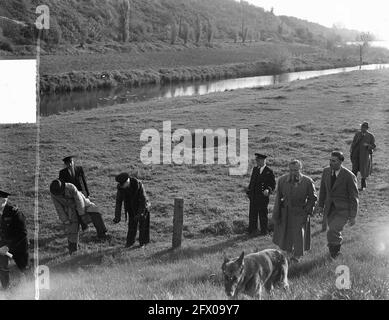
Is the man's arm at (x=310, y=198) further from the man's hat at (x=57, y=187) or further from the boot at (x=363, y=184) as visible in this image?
the boot at (x=363, y=184)

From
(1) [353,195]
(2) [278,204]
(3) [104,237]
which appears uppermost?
(1) [353,195]

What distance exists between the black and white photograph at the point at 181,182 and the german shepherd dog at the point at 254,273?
2 centimetres

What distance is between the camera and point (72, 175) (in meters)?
11.6

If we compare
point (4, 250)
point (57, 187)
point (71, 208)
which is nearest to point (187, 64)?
point (71, 208)

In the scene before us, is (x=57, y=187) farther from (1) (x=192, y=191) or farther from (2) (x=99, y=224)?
(1) (x=192, y=191)

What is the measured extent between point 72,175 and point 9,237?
317cm

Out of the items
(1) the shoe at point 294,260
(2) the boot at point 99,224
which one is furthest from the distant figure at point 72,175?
(1) the shoe at point 294,260

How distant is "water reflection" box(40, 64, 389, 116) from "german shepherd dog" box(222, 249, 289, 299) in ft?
87.4

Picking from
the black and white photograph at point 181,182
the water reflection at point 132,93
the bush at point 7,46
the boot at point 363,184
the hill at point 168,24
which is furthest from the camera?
the water reflection at point 132,93

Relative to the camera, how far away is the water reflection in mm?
36553

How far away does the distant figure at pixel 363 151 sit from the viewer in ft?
48.3

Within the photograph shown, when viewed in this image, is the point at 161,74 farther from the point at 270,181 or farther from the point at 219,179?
the point at 270,181

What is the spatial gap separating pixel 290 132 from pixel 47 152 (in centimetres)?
1075
